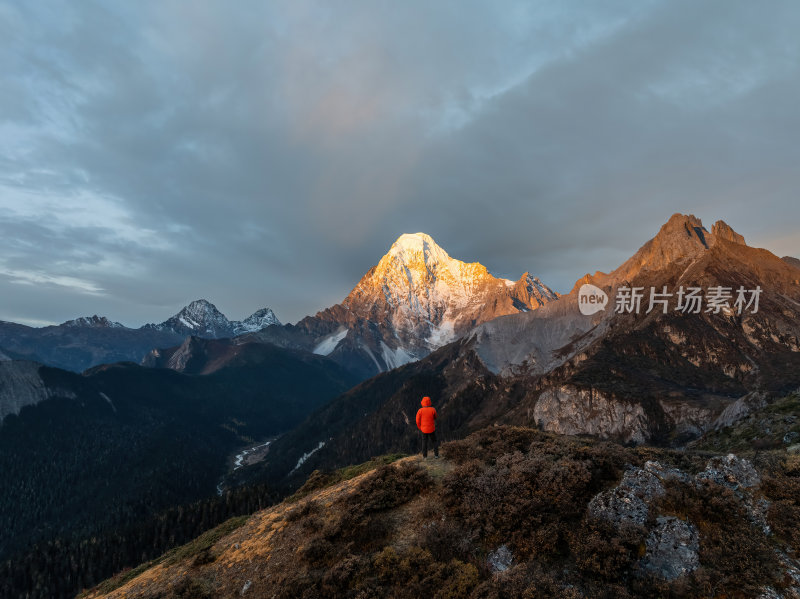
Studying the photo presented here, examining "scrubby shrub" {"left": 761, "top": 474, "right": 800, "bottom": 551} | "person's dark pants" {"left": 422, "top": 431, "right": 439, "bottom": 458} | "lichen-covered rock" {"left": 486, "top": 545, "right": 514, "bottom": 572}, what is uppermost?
"scrubby shrub" {"left": 761, "top": 474, "right": 800, "bottom": 551}

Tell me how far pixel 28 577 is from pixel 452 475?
17750 cm

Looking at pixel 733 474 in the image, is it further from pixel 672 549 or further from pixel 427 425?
pixel 427 425

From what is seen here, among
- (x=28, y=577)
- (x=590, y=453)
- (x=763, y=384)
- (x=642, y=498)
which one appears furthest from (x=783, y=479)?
(x=28, y=577)

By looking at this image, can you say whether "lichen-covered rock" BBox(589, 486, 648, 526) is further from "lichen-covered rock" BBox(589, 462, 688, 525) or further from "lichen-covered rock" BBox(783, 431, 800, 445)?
"lichen-covered rock" BBox(783, 431, 800, 445)

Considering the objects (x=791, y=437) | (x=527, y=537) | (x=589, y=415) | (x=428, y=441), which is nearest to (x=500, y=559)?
(x=527, y=537)

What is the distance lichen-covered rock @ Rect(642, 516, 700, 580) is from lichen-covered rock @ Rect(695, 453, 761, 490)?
2.91 m

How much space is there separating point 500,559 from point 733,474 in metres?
10.4

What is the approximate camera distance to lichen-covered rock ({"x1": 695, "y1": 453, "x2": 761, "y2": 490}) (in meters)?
14.7

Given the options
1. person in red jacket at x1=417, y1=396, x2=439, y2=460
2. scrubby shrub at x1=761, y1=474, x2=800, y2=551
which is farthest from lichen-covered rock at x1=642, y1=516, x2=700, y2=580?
person in red jacket at x1=417, y1=396, x2=439, y2=460

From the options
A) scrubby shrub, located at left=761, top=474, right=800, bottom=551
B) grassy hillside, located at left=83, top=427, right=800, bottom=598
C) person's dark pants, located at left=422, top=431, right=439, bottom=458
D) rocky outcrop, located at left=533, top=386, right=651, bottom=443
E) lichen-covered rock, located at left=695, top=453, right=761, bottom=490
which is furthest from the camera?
rocky outcrop, located at left=533, top=386, right=651, bottom=443

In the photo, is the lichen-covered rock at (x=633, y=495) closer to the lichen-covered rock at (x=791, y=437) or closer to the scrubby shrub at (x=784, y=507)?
the scrubby shrub at (x=784, y=507)


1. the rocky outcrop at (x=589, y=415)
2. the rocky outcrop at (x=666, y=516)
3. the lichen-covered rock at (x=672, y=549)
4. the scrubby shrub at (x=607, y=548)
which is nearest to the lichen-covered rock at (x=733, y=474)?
the rocky outcrop at (x=666, y=516)

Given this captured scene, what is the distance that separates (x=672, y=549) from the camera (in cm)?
1285

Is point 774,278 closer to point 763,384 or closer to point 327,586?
point 763,384
